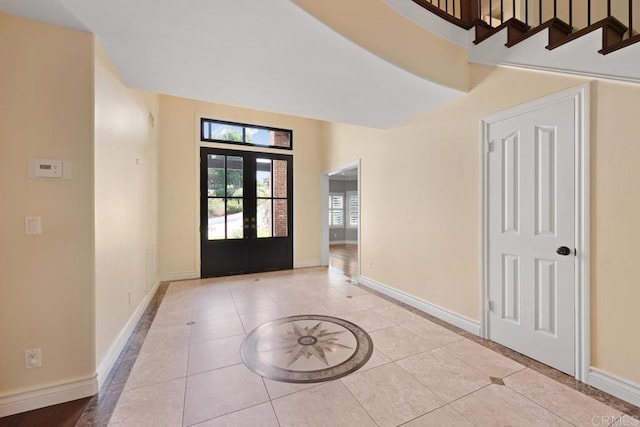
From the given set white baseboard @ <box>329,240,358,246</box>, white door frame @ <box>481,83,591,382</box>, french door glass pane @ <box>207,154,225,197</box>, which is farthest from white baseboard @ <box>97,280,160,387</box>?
white baseboard @ <box>329,240,358,246</box>

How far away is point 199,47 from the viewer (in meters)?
1.92

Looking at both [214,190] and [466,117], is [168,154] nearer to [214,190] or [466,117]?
[214,190]

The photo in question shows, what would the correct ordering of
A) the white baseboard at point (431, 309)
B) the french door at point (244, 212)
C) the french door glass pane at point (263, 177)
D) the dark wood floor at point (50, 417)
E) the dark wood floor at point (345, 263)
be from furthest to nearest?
the dark wood floor at point (345, 263) < the french door glass pane at point (263, 177) < the french door at point (244, 212) < the white baseboard at point (431, 309) < the dark wood floor at point (50, 417)

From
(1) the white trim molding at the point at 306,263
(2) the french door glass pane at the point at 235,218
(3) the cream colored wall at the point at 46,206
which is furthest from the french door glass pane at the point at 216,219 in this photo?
(3) the cream colored wall at the point at 46,206

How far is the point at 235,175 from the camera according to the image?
505 cm

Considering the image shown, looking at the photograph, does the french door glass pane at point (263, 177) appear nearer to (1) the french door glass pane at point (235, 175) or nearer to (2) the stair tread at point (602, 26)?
(1) the french door glass pane at point (235, 175)

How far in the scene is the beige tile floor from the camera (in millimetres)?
1562

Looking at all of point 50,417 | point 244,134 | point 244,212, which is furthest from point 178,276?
point 50,417

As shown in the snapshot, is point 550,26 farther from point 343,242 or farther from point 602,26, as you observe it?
point 343,242

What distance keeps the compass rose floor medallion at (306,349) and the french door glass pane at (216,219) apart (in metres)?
A: 2.63

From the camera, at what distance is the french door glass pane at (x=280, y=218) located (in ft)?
18.0

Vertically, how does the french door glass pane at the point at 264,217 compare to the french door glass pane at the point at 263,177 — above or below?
below

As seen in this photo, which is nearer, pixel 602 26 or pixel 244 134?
pixel 602 26

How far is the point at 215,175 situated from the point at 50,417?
12.9 feet
